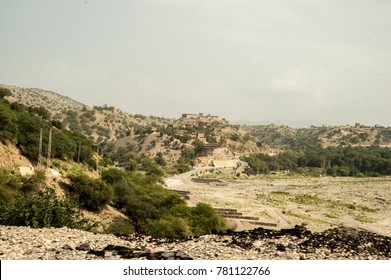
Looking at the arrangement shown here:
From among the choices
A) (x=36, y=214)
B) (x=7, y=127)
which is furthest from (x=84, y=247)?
(x=7, y=127)

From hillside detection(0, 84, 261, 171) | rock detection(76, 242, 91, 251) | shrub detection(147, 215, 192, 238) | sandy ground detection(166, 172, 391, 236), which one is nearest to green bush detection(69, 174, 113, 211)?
shrub detection(147, 215, 192, 238)

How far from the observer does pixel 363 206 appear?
53625 mm

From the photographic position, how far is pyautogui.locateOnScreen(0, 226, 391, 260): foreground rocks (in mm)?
9781

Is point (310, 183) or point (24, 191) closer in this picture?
point (24, 191)

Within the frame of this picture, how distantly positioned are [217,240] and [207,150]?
307 feet

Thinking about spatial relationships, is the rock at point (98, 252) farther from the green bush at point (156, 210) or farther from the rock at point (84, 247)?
→ the green bush at point (156, 210)

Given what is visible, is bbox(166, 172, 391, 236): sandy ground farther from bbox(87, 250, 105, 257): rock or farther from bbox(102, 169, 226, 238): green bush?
bbox(87, 250, 105, 257): rock

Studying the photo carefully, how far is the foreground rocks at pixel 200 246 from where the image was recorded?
9781mm

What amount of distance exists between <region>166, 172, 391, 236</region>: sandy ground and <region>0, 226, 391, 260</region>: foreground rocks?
21.6 metres

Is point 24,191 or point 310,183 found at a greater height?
point 24,191

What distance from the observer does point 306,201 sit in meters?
56.9

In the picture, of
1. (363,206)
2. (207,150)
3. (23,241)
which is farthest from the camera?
(207,150)

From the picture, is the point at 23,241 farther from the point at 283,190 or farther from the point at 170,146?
the point at 170,146

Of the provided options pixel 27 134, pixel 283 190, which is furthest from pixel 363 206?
pixel 27 134
